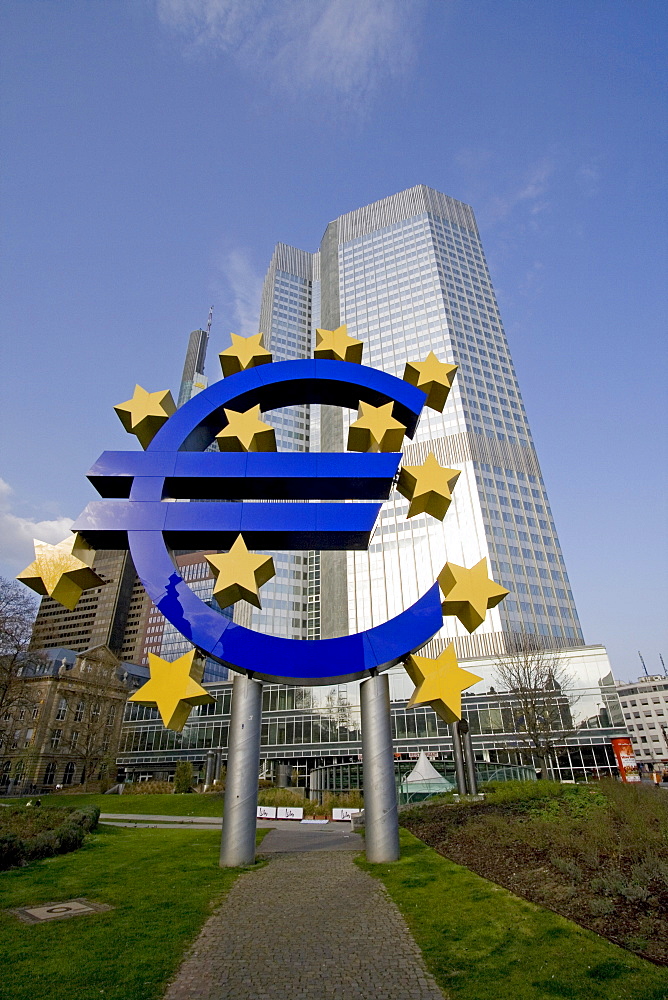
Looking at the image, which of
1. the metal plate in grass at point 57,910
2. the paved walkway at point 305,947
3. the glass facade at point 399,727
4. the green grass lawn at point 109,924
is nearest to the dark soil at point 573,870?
the paved walkway at point 305,947

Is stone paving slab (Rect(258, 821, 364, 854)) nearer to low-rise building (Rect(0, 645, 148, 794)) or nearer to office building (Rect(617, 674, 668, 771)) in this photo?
low-rise building (Rect(0, 645, 148, 794))

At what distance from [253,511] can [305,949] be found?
822 cm

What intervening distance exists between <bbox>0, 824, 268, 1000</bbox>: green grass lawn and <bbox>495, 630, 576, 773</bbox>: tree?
67.3 ft

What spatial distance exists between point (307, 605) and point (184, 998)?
262ft

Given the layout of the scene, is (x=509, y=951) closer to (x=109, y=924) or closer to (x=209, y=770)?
(x=109, y=924)

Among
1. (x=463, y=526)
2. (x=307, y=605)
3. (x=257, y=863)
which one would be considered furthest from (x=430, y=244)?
(x=257, y=863)

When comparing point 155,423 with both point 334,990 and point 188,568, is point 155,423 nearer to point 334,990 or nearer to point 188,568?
point 334,990

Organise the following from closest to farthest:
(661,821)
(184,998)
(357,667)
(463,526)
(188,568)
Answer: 1. (184,998)
2. (661,821)
3. (357,667)
4. (463,526)
5. (188,568)

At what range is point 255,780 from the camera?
1198 centimetres

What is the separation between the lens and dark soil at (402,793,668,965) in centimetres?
675

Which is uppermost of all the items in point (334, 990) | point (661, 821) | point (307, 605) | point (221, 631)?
point (307, 605)

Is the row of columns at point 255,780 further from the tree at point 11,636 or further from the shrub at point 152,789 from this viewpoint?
the shrub at point 152,789

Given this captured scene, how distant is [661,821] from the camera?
10.4 m

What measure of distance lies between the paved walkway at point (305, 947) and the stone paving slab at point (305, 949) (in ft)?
0.04
